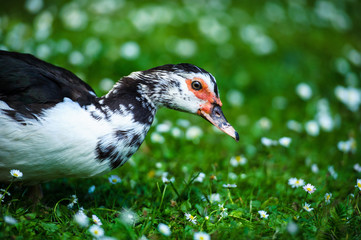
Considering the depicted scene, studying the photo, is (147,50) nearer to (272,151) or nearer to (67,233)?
(272,151)

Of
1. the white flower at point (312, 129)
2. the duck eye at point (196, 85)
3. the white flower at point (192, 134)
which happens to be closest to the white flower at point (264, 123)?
the white flower at point (312, 129)

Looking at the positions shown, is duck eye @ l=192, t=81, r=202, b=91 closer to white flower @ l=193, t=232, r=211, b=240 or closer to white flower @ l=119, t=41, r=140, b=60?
white flower @ l=193, t=232, r=211, b=240

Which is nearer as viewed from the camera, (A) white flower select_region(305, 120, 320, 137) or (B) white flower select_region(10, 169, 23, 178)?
(B) white flower select_region(10, 169, 23, 178)

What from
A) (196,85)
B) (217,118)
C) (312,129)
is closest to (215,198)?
(217,118)

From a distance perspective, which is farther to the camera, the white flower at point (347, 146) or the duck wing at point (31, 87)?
the white flower at point (347, 146)

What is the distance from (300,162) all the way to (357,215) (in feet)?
4.64

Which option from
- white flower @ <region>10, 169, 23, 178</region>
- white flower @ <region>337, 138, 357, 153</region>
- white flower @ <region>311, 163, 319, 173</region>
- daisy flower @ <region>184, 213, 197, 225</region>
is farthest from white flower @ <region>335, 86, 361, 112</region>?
white flower @ <region>10, 169, 23, 178</region>

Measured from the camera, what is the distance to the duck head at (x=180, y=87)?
282cm

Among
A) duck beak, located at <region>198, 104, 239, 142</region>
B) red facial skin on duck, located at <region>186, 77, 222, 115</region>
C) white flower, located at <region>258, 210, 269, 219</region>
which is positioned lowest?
white flower, located at <region>258, 210, 269, 219</region>

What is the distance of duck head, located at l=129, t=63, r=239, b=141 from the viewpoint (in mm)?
2820

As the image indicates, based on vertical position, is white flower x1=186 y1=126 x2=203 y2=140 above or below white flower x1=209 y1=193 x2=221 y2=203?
below

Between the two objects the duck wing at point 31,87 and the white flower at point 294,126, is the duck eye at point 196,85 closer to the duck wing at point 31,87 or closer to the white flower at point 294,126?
the duck wing at point 31,87

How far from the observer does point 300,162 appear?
417 cm

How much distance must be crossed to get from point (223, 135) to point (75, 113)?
234cm
